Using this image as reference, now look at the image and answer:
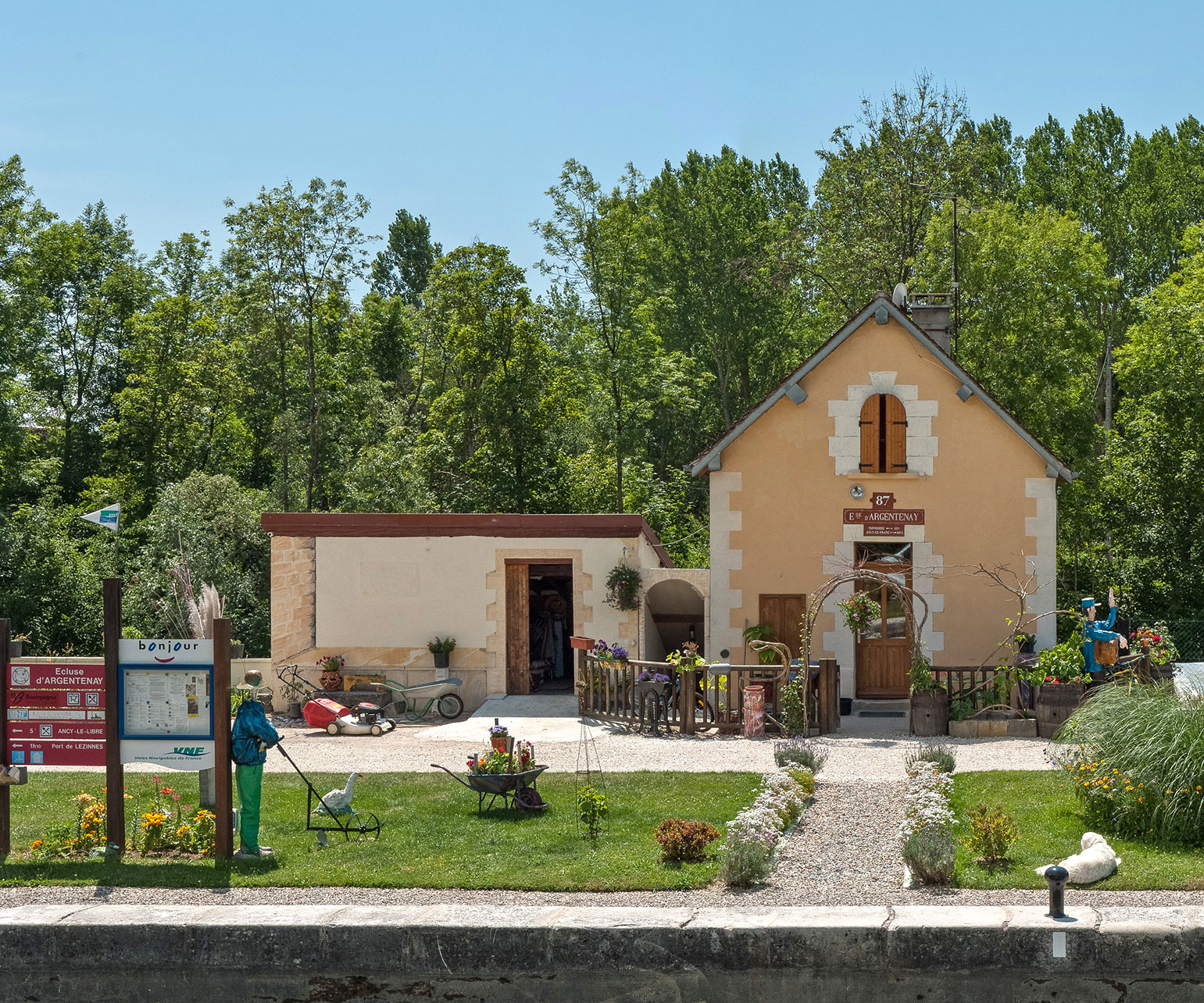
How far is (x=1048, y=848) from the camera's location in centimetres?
926

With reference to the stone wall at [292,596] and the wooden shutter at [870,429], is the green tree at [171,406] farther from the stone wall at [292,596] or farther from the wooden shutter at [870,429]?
the wooden shutter at [870,429]

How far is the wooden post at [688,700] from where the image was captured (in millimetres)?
15688

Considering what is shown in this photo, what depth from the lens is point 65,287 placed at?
136 feet

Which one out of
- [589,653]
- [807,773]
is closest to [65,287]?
[589,653]

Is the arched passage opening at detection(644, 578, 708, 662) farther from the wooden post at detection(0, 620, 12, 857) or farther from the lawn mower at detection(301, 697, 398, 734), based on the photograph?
the wooden post at detection(0, 620, 12, 857)

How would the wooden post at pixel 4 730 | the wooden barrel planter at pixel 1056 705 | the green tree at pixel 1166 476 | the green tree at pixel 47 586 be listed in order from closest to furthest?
the wooden post at pixel 4 730 < the wooden barrel planter at pixel 1056 705 < the green tree at pixel 1166 476 < the green tree at pixel 47 586

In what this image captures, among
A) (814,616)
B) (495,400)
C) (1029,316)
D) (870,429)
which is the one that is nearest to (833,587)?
(814,616)

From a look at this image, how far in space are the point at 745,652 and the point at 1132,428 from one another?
630 inches

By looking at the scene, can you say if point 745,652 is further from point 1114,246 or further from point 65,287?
point 65,287

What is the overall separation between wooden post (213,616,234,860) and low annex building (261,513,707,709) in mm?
8803

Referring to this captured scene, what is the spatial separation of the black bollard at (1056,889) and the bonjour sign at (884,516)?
34.6 feet

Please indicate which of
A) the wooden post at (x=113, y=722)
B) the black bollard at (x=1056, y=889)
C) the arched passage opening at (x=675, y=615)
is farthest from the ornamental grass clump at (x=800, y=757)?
the arched passage opening at (x=675, y=615)

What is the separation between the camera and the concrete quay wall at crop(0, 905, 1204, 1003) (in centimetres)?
748

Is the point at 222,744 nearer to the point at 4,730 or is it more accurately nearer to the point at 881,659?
the point at 4,730
